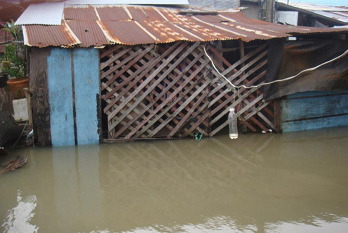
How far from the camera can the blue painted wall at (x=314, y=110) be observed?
7438mm

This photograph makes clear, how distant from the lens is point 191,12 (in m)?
8.94

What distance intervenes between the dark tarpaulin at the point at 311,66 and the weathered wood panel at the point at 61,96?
4.18m

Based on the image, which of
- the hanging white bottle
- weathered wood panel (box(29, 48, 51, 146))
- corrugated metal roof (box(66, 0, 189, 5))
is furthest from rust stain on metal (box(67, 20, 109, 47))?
the hanging white bottle

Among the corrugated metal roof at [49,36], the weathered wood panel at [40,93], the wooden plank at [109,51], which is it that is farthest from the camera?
the wooden plank at [109,51]

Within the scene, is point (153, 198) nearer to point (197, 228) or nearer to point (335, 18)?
point (197, 228)

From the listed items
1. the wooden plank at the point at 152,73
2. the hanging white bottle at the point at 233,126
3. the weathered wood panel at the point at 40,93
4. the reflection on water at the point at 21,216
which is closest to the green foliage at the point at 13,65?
the weathered wood panel at the point at 40,93

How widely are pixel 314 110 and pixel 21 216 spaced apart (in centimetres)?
633

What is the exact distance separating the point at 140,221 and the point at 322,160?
352 centimetres

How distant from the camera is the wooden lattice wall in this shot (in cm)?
682

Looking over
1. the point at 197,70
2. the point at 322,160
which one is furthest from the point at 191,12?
the point at 322,160

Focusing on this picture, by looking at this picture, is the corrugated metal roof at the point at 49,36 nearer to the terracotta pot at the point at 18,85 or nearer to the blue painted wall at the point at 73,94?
the blue painted wall at the point at 73,94

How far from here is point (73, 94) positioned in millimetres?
6648

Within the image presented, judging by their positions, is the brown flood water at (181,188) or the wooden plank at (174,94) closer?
the brown flood water at (181,188)

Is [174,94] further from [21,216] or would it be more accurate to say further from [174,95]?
[21,216]
